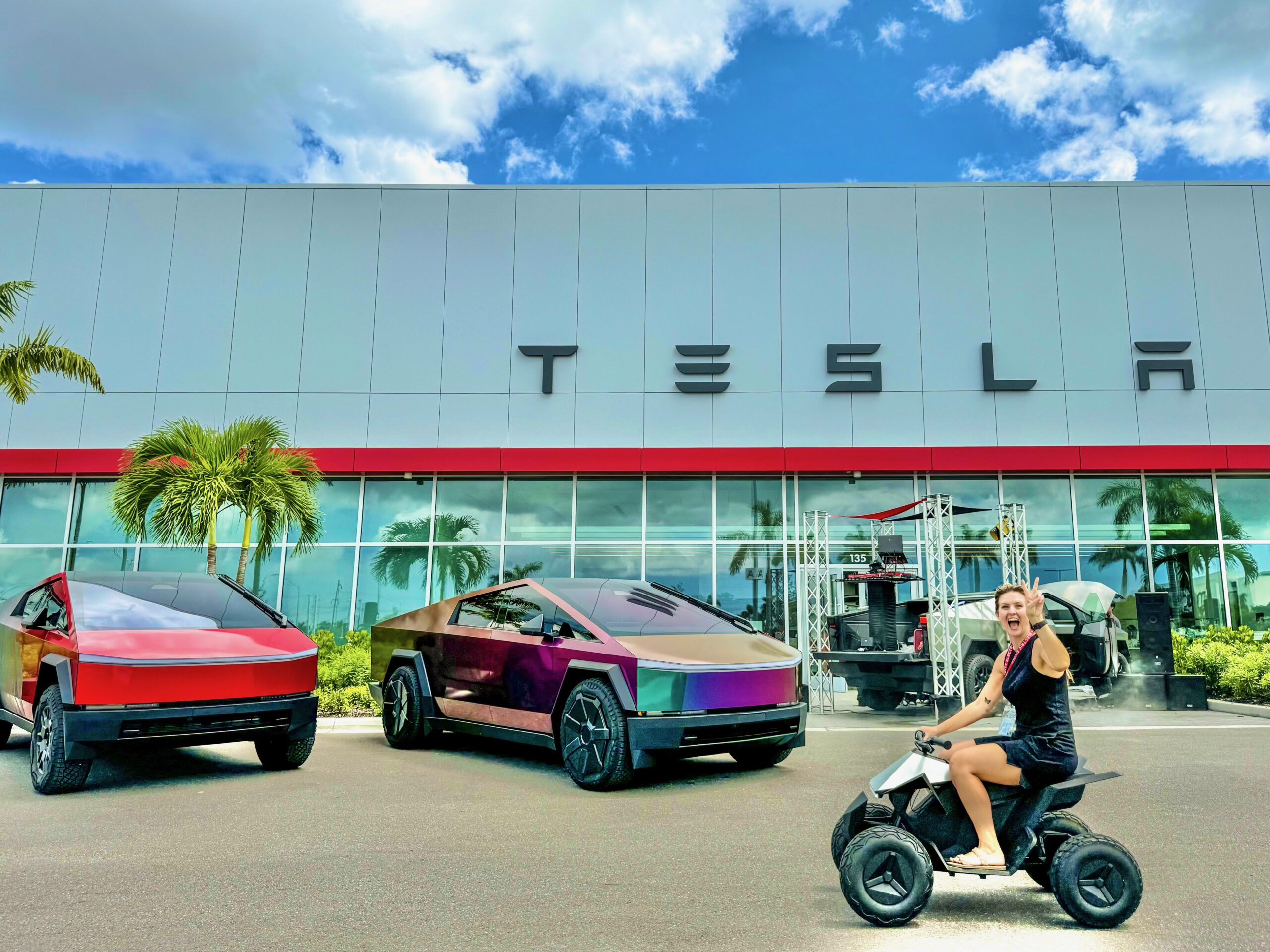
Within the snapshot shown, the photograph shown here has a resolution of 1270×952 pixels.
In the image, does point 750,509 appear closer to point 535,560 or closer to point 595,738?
point 535,560

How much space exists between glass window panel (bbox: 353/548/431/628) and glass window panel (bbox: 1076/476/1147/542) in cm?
1252

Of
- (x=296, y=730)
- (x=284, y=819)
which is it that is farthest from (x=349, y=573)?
(x=284, y=819)

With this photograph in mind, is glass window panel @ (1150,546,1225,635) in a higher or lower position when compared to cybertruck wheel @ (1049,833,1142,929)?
higher

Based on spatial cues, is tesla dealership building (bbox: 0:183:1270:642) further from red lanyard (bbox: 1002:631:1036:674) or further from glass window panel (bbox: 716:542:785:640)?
red lanyard (bbox: 1002:631:1036:674)

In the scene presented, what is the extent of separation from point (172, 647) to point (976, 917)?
5.78 metres

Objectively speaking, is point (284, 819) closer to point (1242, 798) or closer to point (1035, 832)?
point (1035, 832)

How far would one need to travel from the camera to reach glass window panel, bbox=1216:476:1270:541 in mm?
18422

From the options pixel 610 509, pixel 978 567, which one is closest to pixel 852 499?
pixel 978 567

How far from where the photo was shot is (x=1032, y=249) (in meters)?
19.2

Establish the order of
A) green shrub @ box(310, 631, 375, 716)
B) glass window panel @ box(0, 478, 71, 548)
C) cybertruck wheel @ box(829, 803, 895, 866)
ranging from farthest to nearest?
glass window panel @ box(0, 478, 71, 548)
green shrub @ box(310, 631, 375, 716)
cybertruck wheel @ box(829, 803, 895, 866)

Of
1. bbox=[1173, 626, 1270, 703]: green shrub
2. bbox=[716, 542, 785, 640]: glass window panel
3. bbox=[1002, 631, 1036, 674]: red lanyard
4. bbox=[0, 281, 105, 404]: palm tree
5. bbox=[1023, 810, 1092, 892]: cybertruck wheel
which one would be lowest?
bbox=[1023, 810, 1092, 892]: cybertruck wheel

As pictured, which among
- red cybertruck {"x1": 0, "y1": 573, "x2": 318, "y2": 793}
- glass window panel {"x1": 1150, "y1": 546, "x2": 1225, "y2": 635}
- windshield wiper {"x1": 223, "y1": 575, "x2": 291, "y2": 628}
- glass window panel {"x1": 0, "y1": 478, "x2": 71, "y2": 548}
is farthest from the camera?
glass window panel {"x1": 0, "y1": 478, "x2": 71, "y2": 548}

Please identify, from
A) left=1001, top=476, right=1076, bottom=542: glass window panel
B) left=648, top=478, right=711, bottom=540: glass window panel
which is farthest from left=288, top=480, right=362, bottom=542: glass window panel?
left=1001, top=476, right=1076, bottom=542: glass window panel

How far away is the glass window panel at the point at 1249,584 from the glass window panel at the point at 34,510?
22.2 meters
